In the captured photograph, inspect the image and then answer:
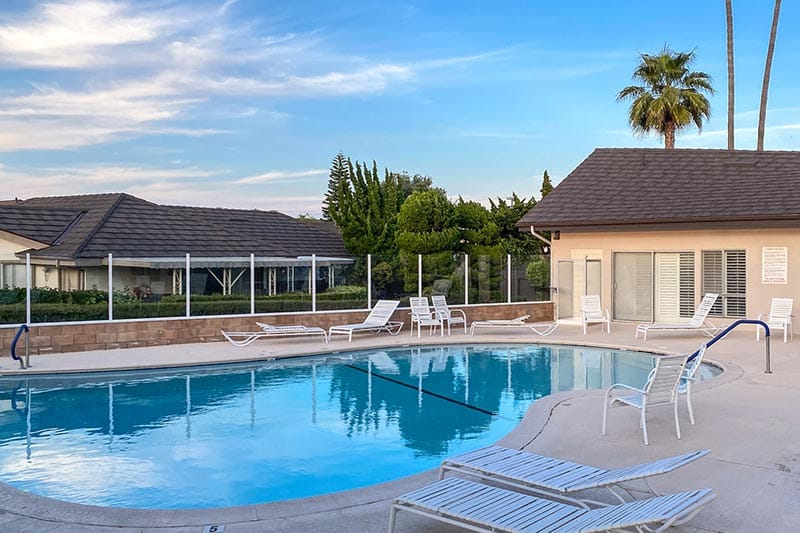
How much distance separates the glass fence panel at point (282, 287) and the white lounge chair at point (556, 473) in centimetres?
1186

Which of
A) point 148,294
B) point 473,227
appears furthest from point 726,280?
point 148,294

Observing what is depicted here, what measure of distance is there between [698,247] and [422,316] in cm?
728

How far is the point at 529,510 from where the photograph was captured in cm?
461

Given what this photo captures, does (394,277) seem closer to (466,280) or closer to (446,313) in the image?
(446,313)

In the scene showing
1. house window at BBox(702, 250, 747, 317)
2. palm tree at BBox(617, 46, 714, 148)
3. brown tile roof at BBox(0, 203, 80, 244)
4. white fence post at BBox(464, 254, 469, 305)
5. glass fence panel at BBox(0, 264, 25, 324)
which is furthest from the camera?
palm tree at BBox(617, 46, 714, 148)

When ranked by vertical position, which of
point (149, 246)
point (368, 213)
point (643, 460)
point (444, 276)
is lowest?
point (643, 460)

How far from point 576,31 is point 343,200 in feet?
40.5

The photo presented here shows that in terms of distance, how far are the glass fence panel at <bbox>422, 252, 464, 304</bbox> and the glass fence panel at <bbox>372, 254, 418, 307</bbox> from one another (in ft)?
1.12

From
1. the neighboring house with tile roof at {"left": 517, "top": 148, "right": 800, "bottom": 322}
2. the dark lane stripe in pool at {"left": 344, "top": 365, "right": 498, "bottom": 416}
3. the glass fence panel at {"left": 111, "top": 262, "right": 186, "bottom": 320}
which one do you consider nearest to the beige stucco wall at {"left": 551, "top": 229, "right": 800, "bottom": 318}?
the neighboring house with tile roof at {"left": 517, "top": 148, "right": 800, "bottom": 322}

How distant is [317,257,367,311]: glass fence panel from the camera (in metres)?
18.0

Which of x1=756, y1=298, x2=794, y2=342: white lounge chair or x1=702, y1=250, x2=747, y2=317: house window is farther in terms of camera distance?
x1=702, y1=250, x2=747, y2=317: house window

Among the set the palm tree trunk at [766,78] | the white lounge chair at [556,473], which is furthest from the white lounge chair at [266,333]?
the palm tree trunk at [766,78]

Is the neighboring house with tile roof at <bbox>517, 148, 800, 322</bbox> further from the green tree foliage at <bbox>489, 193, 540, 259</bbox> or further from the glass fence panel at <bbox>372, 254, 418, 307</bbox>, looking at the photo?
the green tree foliage at <bbox>489, 193, 540, 259</bbox>

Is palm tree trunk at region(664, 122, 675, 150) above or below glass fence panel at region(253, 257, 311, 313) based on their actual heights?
above
